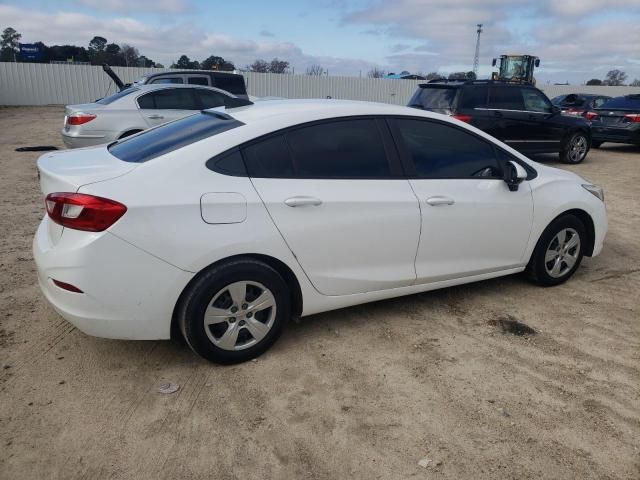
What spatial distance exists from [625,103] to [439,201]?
13465 mm

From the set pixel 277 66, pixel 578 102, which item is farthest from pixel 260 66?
pixel 578 102

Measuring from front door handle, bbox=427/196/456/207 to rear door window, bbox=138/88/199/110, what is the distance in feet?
23.8

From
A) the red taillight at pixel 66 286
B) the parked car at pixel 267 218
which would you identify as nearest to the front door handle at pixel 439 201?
the parked car at pixel 267 218

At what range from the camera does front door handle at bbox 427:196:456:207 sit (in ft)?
12.1

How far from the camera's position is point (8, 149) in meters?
12.1

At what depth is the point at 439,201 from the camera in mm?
3711

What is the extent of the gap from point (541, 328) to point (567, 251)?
1.08 meters

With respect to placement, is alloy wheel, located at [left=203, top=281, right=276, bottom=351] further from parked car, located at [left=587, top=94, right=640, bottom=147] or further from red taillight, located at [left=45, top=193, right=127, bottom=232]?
parked car, located at [left=587, top=94, right=640, bottom=147]

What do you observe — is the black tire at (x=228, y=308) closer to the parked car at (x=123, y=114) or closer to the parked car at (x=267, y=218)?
the parked car at (x=267, y=218)

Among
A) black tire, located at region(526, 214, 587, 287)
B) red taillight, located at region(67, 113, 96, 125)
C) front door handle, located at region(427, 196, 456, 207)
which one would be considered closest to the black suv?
black tire, located at region(526, 214, 587, 287)

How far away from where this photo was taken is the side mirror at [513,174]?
12.9 ft

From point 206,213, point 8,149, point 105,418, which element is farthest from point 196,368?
point 8,149

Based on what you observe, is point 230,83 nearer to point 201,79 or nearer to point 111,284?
point 201,79

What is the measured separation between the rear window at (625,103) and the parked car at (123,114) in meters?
11.0
